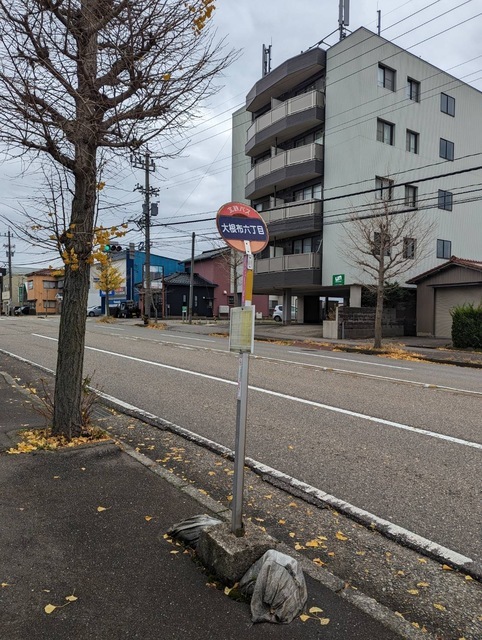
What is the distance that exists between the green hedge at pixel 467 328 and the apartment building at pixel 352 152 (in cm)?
674

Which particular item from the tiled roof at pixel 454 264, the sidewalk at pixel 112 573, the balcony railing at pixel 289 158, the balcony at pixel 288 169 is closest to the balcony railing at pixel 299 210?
the balcony at pixel 288 169

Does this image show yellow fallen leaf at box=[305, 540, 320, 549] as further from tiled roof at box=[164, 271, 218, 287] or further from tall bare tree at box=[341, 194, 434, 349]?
tiled roof at box=[164, 271, 218, 287]

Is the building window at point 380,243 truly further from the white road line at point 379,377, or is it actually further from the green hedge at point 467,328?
the white road line at point 379,377

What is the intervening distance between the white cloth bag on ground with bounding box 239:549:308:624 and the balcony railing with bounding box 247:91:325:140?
28.0m

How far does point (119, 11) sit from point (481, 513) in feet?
18.9

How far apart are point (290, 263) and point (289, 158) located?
6.38 m

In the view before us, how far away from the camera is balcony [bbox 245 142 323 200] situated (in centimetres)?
2670

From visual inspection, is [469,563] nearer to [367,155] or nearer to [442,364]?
[442,364]

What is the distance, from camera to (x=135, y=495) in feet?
12.9

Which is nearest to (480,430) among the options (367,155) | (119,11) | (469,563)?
(469,563)

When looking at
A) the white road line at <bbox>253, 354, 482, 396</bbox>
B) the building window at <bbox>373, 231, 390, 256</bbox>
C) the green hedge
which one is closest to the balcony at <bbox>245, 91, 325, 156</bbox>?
the building window at <bbox>373, 231, 390, 256</bbox>

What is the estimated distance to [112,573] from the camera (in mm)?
2852

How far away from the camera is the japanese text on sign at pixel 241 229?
3143 mm

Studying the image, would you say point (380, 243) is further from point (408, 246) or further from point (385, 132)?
point (385, 132)
